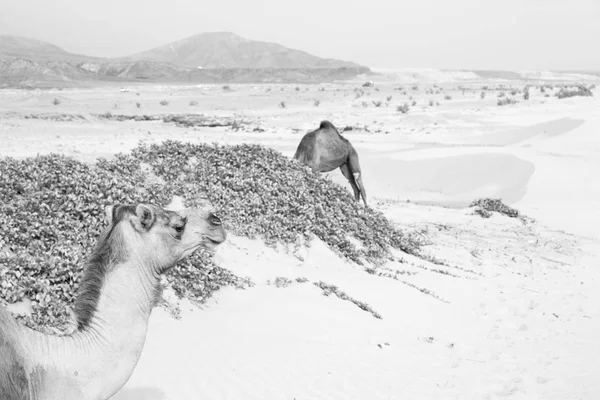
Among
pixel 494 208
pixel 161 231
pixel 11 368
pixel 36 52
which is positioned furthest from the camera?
pixel 36 52

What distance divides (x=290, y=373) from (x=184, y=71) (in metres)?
102

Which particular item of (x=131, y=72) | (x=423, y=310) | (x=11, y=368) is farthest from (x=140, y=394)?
(x=131, y=72)

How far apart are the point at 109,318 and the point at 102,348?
182 millimetres

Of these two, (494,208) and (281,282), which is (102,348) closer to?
(281,282)

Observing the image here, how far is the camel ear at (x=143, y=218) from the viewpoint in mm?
3885

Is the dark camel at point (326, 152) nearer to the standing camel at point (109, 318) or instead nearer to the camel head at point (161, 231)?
the camel head at point (161, 231)

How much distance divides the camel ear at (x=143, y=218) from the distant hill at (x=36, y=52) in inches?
5670

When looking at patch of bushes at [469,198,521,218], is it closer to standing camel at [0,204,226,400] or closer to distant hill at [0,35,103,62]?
standing camel at [0,204,226,400]

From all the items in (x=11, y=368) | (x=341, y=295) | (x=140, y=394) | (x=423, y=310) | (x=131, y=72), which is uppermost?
(x=131, y=72)

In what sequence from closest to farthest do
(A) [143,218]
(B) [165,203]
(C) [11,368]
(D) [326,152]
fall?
(C) [11,368]
(A) [143,218]
(B) [165,203]
(D) [326,152]

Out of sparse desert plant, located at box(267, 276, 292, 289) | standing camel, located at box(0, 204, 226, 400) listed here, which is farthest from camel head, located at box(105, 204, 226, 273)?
sparse desert plant, located at box(267, 276, 292, 289)

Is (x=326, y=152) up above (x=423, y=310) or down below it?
above

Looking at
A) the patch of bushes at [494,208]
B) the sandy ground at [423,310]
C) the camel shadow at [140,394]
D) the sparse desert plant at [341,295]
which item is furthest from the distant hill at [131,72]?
the camel shadow at [140,394]

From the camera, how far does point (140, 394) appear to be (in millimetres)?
5273
